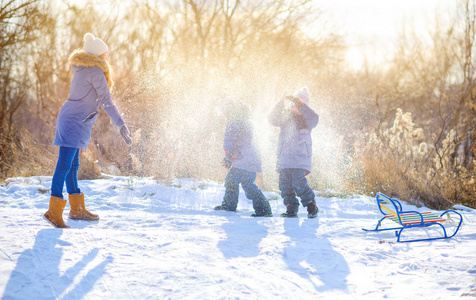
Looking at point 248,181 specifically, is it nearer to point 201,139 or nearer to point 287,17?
point 201,139

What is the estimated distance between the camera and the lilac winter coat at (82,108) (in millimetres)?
3416

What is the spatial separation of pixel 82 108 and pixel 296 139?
2194mm

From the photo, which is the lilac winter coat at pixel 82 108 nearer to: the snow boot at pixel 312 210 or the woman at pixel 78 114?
the woman at pixel 78 114

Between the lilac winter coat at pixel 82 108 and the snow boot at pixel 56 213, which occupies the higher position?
the lilac winter coat at pixel 82 108

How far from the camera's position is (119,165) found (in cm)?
818

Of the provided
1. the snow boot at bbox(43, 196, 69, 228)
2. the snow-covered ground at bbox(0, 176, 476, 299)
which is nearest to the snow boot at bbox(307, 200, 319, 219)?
the snow-covered ground at bbox(0, 176, 476, 299)

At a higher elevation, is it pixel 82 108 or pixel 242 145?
pixel 82 108

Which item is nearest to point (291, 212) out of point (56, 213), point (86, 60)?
point (56, 213)

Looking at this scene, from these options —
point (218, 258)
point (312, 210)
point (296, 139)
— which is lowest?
point (218, 258)

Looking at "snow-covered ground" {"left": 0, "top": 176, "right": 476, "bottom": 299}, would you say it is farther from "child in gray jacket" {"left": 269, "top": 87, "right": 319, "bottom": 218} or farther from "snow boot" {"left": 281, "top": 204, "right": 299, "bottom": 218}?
"child in gray jacket" {"left": 269, "top": 87, "right": 319, "bottom": 218}

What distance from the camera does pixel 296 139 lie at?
4.43 m

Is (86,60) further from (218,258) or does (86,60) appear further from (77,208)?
(218,258)

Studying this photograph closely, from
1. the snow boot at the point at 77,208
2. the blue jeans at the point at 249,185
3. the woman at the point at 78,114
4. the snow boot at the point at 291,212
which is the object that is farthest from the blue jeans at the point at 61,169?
the snow boot at the point at 291,212

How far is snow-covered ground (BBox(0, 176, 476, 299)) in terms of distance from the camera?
7.50 ft
